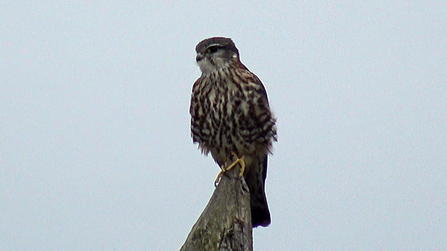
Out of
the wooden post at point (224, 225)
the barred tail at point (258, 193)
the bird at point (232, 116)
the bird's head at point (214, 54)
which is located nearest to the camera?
the wooden post at point (224, 225)

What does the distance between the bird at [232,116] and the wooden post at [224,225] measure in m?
1.20

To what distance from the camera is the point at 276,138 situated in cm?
448

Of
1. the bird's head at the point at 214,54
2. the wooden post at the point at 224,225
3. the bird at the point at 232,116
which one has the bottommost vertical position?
the wooden post at the point at 224,225

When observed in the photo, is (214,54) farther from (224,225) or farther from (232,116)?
(224,225)

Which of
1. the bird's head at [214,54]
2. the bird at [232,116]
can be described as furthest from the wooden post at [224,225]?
the bird's head at [214,54]

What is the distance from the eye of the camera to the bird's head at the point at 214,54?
463 cm

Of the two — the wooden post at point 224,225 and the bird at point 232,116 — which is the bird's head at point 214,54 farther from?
the wooden post at point 224,225

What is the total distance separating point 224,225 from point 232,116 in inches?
62.0

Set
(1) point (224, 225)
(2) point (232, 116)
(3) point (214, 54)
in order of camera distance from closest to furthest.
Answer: (1) point (224, 225)
(2) point (232, 116)
(3) point (214, 54)

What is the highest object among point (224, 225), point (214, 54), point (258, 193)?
point (214, 54)

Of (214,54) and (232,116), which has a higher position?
(214,54)

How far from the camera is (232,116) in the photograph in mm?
4312

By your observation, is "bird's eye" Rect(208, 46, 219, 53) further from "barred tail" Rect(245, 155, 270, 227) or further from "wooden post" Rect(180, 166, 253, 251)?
"wooden post" Rect(180, 166, 253, 251)

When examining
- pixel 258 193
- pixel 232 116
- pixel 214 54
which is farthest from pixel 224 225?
pixel 214 54
